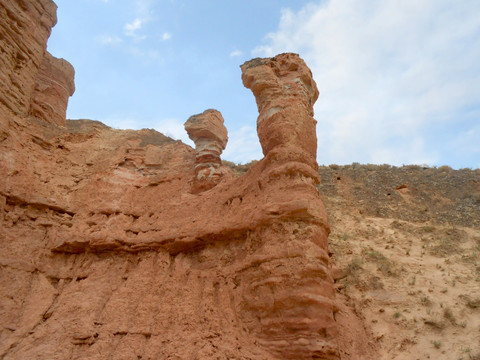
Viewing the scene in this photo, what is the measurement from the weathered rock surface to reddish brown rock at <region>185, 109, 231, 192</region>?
0.12 meters

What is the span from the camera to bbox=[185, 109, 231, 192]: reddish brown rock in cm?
991

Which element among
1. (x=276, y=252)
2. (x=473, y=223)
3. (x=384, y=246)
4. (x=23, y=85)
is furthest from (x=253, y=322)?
(x=473, y=223)

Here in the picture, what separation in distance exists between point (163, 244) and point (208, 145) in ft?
12.3

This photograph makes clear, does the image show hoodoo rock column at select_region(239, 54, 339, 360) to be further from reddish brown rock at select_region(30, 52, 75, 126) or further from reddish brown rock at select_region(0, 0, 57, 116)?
reddish brown rock at select_region(30, 52, 75, 126)

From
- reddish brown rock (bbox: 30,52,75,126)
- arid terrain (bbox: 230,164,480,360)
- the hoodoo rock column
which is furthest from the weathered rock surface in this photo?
reddish brown rock (bbox: 30,52,75,126)

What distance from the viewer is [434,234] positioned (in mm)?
11367

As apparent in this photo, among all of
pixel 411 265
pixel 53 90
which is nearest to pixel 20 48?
pixel 53 90

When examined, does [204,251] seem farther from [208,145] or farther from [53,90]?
[53,90]

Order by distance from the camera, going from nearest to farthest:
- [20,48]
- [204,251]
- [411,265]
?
[204,251] < [411,265] < [20,48]

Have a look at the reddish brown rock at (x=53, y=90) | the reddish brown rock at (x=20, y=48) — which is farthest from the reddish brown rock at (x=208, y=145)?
the reddish brown rock at (x=53, y=90)

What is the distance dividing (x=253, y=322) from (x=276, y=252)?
131 centimetres

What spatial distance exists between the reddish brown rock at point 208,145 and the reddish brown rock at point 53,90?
5766 mm

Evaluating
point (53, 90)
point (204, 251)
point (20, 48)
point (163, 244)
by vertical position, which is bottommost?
point (204, 251)

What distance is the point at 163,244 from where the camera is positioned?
826 cm
